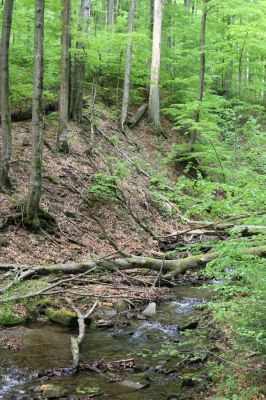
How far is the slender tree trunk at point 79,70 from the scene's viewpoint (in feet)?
51.1

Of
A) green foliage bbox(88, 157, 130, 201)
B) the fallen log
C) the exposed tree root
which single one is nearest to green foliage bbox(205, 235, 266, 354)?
the exposed tree root

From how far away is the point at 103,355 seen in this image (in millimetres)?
6797

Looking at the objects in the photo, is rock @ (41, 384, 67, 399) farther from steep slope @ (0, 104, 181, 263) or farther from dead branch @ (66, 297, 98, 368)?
steep slope @ (0, 104, 181, 263)

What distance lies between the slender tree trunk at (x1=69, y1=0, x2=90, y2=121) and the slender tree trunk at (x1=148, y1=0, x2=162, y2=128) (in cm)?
596

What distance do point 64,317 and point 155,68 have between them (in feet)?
57.8

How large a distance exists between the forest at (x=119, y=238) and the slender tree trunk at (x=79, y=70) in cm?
6

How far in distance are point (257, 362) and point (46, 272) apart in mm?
5169

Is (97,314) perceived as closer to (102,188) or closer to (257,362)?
(257,362)

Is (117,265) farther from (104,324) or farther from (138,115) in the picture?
(138,115)

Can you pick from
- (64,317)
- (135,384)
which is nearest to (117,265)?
(64,317)

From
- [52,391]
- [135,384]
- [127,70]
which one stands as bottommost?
[135,384]

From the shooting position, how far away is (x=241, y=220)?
830 cm

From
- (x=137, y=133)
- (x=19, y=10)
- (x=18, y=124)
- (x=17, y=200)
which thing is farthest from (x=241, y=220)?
(x=137, y=133)

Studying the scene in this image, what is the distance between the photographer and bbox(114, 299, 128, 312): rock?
8.96m
